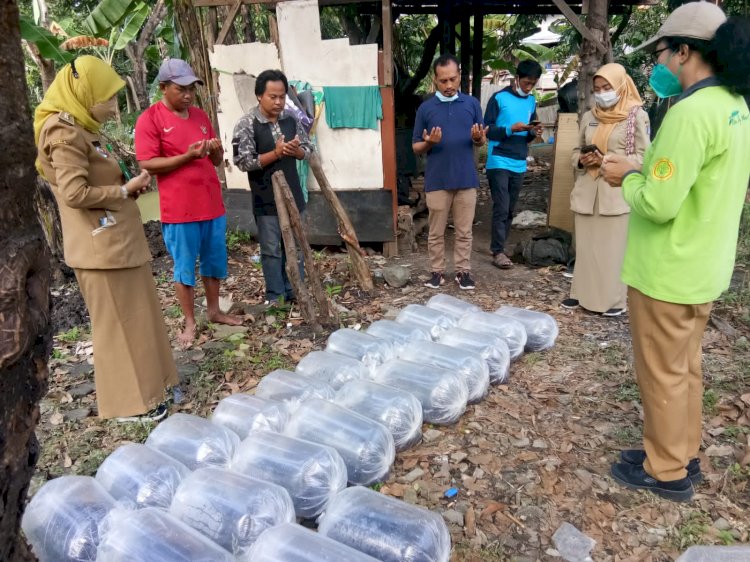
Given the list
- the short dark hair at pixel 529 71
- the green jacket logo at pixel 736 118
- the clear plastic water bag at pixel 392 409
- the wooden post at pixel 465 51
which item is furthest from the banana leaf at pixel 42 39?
the wooden post at pixel 465 51

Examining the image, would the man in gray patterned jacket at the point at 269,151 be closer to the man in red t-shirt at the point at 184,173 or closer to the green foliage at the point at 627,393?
the man in red t-shirt at the point at 184,173

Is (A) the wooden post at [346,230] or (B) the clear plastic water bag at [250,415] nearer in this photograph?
(B) the clear plastic water bag at [250,415]

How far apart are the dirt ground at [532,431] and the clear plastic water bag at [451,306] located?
609 millimetres

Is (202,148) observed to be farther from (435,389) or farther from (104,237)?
(435,389)

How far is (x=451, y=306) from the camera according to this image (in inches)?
183

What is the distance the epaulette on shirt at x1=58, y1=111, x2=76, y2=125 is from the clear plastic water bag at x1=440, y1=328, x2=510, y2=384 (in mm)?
2697

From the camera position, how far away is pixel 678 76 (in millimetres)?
2373

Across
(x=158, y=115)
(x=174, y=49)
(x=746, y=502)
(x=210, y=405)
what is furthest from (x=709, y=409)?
(x=174, y=49)

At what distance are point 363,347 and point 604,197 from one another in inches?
94.7

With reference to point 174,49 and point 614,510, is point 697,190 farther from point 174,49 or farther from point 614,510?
point 174,49

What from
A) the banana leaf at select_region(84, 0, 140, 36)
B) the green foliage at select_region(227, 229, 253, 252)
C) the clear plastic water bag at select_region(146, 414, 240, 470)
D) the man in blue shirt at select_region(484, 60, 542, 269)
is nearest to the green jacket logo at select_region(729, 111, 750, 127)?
the clear plastic water bag at select_region(146, 414, 240, 470)

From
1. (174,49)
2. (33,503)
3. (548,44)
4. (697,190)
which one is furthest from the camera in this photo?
(548,44)

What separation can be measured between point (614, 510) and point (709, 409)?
123cm

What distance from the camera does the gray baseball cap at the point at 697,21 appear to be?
221cm
